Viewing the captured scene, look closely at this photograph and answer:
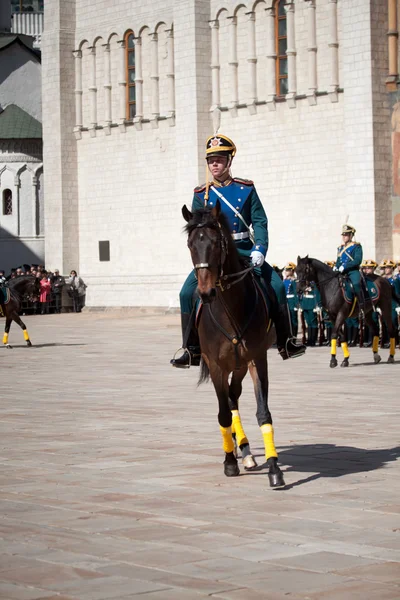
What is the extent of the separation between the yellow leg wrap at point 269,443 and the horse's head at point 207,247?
1.15 meters

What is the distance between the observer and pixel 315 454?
10.2m

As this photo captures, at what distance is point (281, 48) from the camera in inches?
1580

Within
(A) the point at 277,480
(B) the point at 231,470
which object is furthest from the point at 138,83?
(A) the point at 277,480

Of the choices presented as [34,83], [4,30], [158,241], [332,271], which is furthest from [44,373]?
[4,30]

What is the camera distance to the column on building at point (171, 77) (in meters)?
44.0

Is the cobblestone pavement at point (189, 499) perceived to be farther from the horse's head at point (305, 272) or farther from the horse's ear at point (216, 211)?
the horse's head at point (305, 272)

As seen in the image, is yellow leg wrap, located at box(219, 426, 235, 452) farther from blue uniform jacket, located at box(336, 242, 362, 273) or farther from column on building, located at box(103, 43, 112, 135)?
column on building, located at box(103, 43, 112, 135)

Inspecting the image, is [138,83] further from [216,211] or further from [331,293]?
[216,211]

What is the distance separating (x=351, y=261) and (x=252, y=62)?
20124 mm

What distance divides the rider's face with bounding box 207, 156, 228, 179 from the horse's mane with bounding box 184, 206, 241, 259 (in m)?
0.84

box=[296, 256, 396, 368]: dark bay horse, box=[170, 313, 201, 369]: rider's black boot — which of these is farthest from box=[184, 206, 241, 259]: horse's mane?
box=[296, 256, 396, 368]: dark bay horse

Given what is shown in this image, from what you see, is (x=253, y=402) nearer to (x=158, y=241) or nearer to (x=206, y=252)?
(x=206, y=252)

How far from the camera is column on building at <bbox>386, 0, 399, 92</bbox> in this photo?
35625 mm

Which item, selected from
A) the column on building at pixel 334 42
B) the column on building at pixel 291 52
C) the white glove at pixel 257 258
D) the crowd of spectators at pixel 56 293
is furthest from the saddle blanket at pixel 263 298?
the crowd of spectators at pixel 56 293
